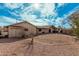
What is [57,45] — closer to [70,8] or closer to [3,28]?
[70,8]

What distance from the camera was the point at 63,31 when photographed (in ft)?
8.42

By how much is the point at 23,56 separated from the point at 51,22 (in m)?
0.47

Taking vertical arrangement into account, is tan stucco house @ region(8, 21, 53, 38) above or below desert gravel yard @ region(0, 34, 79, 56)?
above

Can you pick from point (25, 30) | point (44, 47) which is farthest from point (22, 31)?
point (44, 47)

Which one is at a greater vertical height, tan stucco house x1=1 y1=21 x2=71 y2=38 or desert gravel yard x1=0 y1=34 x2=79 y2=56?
tan stucco house x1=1 y1=21 x2=71 y2=38

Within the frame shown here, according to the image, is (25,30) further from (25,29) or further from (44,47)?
(44,47)

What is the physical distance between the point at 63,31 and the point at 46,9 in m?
0.30

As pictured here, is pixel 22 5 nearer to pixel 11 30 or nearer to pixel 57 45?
pixel 11 30

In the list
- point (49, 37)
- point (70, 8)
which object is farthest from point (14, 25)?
point (70, 8)

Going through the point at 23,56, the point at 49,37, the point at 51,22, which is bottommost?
the point at 23,56

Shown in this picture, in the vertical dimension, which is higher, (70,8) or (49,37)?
(70,8)

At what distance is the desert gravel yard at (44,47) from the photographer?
2559 mm

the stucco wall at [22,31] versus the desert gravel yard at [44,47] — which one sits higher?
the stucco wall at [22,31]

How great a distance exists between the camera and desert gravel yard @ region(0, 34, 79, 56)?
2559 millimetres
